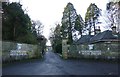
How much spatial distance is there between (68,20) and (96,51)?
33.7m

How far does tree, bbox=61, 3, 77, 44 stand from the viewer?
6688 centimetres

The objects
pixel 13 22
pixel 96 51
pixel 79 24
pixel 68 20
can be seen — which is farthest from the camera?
pixel 79 24

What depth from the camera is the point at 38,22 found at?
73.6 m

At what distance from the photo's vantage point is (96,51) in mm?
34562

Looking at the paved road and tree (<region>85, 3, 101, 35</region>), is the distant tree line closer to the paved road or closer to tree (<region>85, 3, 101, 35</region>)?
the paved road

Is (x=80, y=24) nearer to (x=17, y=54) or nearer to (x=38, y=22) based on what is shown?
(x=38, y=22)

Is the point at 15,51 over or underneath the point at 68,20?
underneath

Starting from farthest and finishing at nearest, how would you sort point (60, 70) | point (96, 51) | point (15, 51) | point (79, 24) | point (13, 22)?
point (79, 24), point (13, 22), point (96, 51), point (15, 51), point (60, 70)

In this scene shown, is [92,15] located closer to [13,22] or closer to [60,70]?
[13,22]

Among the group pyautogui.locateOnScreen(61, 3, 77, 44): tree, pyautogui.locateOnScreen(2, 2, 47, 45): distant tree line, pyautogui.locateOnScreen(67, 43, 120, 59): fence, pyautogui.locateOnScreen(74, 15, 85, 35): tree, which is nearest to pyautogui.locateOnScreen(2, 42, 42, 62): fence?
pyautogui.locateOnScreen(2, 2, 47, 45): distant tree line

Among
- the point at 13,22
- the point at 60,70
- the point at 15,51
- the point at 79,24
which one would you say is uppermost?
the point at 79,24

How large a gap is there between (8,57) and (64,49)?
51.9ft

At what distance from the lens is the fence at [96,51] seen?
31.8m

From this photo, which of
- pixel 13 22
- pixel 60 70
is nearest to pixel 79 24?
pixel 13 22
